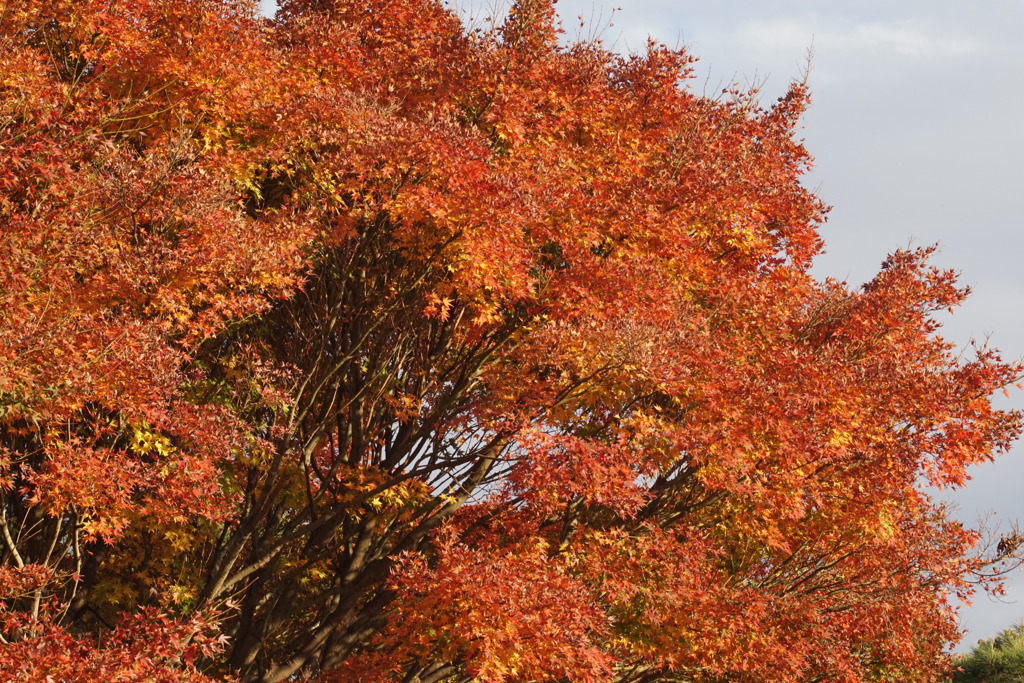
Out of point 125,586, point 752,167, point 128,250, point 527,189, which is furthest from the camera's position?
point 752,167

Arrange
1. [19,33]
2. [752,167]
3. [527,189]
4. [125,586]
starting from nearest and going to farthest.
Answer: [527,189] → [19,33] → [125,586] → [752,167]

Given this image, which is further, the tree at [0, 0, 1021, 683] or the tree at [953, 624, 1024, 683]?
the tree at [953, 624, 1024, 683]

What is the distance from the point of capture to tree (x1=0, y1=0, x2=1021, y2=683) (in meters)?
12.5

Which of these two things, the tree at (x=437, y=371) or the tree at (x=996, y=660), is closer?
the tree at (x=437, y=371)

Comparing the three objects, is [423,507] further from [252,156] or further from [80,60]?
[80,60]

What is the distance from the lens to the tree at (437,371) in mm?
12523

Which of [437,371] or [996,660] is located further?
[996,660]

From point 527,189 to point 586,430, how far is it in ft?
13.8

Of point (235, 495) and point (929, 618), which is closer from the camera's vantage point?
point (235, 495)

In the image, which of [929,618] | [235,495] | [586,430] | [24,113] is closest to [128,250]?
[24,113]

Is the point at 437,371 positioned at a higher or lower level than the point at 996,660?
lower

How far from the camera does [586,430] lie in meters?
16.2

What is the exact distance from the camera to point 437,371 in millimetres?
17531

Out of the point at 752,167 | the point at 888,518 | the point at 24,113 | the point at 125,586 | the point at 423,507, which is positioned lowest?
the point at 125,586
